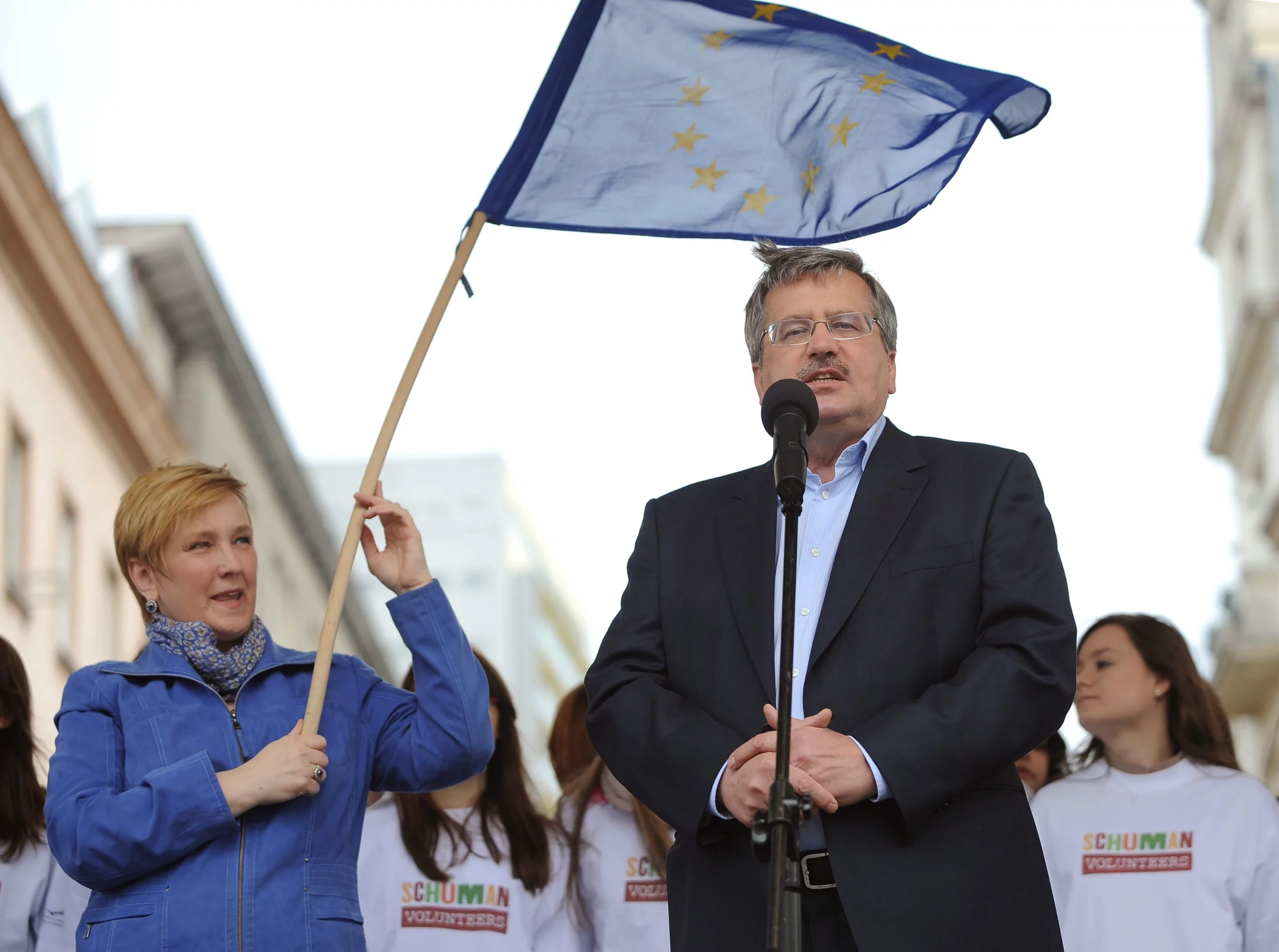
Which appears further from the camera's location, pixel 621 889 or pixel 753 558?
pixel 621 889

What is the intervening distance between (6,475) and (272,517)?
806 inches

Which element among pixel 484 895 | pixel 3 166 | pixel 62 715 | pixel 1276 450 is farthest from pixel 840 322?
pixel 1276 450

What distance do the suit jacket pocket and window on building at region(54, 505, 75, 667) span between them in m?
19.1

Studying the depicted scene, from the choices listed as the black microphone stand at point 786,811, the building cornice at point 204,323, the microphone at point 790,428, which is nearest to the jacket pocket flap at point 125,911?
the black microphone stand at point 786,811

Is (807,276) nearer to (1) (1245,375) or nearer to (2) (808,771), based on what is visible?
(2) (808,771)

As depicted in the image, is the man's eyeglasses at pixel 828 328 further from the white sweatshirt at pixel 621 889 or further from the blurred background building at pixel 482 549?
the blurred background building at pixel 482 549

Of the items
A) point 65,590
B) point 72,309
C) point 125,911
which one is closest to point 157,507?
point 125,911

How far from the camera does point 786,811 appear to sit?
3.66m

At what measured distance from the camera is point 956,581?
14.7 ft

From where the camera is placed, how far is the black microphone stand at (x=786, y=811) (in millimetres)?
3496

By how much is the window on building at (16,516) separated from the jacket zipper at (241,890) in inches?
645

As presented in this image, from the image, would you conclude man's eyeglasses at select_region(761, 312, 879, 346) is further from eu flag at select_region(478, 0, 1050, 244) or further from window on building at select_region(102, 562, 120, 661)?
window on building at select_region(102, 562, 120, 661)

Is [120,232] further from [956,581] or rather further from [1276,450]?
[956,581]

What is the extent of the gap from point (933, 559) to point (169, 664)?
5.82ft
